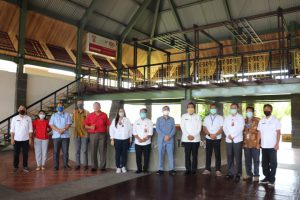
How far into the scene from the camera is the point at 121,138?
6.02 m

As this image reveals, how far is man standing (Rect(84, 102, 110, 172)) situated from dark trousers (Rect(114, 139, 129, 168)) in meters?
0.36

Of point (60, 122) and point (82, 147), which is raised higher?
point (60, 122)

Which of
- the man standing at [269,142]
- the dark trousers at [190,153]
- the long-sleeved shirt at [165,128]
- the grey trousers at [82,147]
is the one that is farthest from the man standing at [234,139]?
the grey trousers at [82,147]

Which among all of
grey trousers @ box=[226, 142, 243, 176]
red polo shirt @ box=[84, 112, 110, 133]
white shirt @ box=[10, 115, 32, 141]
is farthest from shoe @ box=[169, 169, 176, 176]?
white shirt @ box=[10, 115, 32, 141]

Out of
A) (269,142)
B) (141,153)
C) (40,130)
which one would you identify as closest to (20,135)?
(40,130)

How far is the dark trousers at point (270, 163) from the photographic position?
5000 millimetres

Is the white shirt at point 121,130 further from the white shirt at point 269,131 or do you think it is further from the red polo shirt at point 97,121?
the white shirt at point 269,131

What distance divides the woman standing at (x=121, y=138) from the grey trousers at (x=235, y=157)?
2.13 meters

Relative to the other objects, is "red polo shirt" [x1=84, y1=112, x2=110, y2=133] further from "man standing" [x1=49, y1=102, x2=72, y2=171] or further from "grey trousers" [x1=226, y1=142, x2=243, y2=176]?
"grey trousers" [x1=226, y1=142, x2=243, y2=176]

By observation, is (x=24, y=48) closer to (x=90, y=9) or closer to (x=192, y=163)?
(x=90, y=9)

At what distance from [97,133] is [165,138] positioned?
5.05ft

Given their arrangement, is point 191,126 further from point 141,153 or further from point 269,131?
point 269,131

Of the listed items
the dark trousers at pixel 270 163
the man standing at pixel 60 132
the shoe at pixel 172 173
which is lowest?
the shoe at pixel 172 173

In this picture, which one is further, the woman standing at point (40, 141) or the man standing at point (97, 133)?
the woman standing at point (40, 141)
